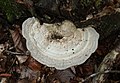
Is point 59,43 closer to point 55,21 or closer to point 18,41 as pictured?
point 55,21

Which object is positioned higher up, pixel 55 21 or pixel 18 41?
pixel 55 21

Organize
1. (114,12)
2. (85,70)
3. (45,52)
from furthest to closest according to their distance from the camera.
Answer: (85,70) → (45,52) → (114,12)

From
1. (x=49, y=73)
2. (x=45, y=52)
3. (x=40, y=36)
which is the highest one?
(x=40, y=36)

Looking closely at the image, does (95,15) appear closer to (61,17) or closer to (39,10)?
(61,17)

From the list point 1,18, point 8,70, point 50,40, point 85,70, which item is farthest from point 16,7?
point 85,70

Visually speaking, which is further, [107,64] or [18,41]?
[18,41]

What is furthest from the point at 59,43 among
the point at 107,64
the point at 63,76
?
the point at 107,64

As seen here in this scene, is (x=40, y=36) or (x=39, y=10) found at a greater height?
(x=39, y=10)

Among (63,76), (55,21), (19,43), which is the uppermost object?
(55,21)
